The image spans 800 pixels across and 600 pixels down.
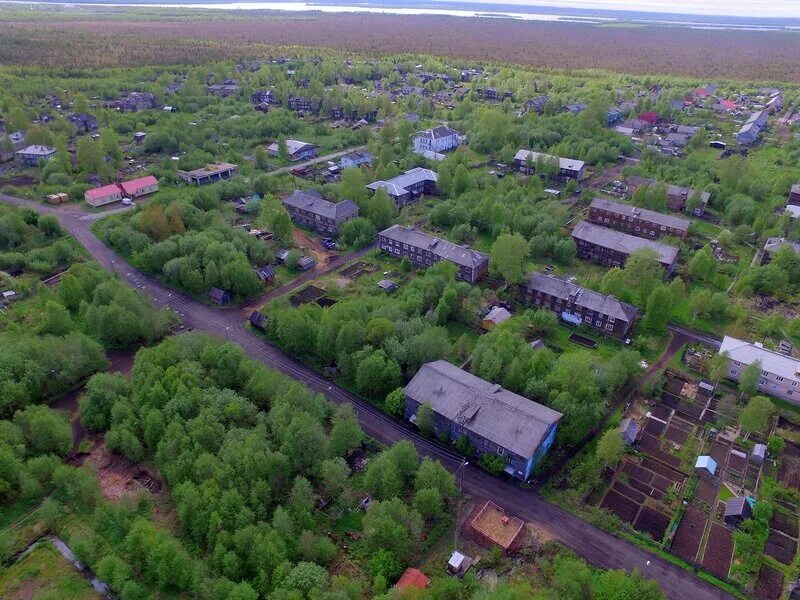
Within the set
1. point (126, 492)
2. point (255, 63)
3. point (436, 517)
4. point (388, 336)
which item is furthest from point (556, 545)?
point (255, 63)

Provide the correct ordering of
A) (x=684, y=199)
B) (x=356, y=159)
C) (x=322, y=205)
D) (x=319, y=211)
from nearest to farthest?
(x=319, y=211), (x=322, y=205), (x=684, y=199), (x=356, y=159)

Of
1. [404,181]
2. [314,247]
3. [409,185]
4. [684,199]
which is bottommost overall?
[314,247]

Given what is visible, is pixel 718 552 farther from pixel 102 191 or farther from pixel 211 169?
pixel 211 169

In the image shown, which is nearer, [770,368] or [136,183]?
[770,368]

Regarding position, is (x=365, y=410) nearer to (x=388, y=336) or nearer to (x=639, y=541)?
(x=388, y=336)

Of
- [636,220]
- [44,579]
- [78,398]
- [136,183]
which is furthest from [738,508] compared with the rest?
[136,183]

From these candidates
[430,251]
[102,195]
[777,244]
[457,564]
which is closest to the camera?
[457,564]

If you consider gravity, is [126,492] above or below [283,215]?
below
